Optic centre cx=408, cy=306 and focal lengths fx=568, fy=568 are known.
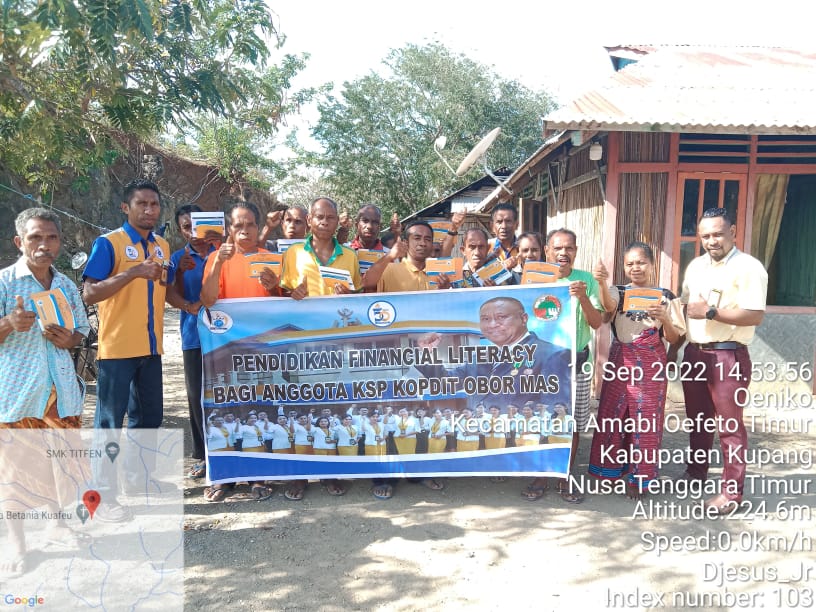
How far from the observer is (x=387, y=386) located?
12.1ft

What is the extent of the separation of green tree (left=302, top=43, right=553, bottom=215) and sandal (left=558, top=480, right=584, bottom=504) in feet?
62.1

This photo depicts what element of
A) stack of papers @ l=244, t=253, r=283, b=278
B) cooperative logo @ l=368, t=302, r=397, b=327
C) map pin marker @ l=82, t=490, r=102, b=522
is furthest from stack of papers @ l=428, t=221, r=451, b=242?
map pin marker @ l=82, t=490, r=102, b=522

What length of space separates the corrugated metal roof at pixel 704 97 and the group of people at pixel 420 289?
2222 millimetres

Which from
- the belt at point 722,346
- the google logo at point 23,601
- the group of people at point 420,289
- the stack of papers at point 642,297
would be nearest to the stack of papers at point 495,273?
the group of people at point 420,289

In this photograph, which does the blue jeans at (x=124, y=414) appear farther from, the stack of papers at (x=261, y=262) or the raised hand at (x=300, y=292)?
the raised hand at (x=300, y=292)

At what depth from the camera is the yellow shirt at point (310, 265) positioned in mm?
3752

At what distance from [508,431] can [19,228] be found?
3000 mm

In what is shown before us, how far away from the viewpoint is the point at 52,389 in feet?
9.73

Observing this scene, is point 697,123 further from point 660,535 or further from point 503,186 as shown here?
point 503,186

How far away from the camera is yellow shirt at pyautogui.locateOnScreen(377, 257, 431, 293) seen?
389 cm

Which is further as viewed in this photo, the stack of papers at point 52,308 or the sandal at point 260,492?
the sandal at point 260,492

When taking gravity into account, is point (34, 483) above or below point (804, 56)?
below

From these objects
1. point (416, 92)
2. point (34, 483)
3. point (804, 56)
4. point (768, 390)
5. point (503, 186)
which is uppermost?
point (416, 92)

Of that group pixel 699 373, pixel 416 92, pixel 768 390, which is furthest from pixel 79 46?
pixel 416 92
